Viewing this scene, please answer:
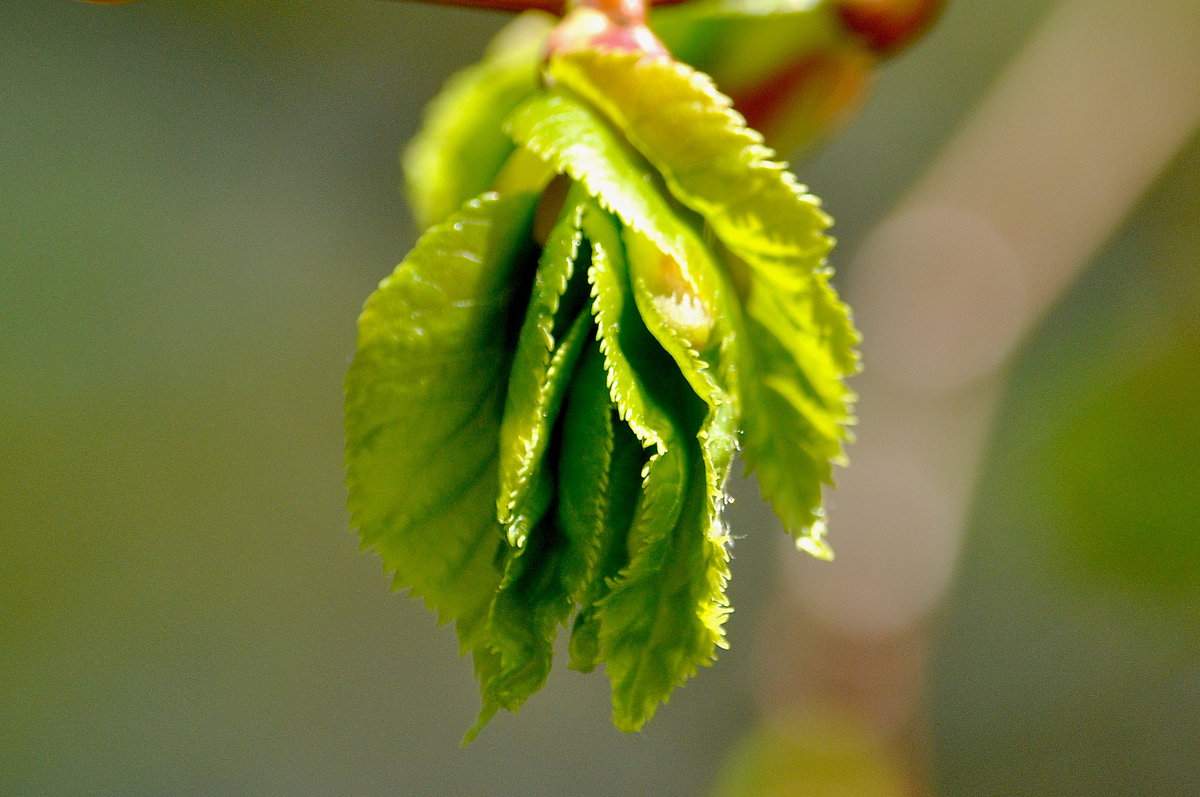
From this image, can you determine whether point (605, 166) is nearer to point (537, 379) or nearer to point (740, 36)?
point (537, 379)

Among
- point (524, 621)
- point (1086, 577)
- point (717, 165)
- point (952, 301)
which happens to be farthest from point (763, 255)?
point (1086, 577)

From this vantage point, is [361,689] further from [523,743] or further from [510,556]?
[510,556]

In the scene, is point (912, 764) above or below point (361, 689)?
above

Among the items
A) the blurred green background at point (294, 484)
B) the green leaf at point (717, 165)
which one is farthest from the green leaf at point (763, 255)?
the blurred green background at point (294, 484)

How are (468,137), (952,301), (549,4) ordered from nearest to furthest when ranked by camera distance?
(549,4) < (468,137) < (952,301)

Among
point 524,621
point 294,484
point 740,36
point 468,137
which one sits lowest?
point 294,484

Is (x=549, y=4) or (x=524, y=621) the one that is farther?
(x=549, y=4)

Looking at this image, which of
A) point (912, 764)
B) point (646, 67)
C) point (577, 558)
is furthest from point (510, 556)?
point (912, 764)
